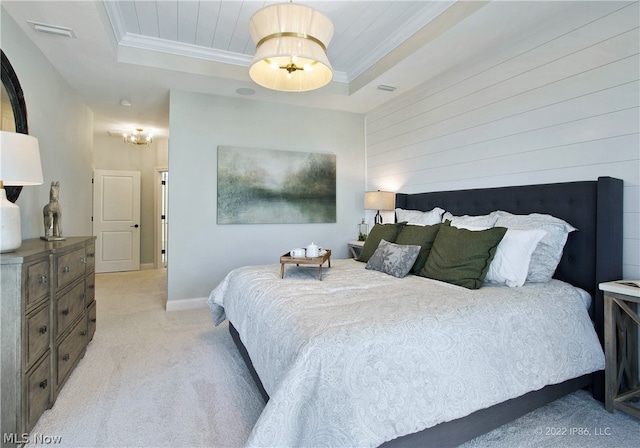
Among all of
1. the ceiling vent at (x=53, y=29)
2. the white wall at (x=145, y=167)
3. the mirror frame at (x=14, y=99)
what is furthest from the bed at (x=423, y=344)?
the white wall at (x=145, y=167)

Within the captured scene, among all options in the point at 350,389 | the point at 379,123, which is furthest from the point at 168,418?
the point at 379,123

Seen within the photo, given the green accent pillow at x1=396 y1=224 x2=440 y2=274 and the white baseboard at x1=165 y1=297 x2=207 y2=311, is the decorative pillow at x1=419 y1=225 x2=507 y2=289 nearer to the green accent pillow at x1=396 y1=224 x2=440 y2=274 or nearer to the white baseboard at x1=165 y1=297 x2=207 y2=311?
the green accent pillow at x1=396 y1=224 x2=440 y2=274

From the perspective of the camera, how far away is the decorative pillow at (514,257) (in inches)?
86.7

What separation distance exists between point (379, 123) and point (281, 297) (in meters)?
3.39

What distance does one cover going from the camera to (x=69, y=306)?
7.77ft

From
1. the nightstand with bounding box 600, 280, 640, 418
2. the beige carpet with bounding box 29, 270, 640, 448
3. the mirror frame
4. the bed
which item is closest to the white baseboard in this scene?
the beige carpet with bounding box 29, 270, 640, 448

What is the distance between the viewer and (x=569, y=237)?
2.39 m

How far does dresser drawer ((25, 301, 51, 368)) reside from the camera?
1.74 m

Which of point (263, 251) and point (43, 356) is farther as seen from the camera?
point (263, 251)

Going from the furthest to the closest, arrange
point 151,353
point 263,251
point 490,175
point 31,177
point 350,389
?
1. point 263,251
2. point 490,175
3. point 151,353
4. point 31,177
5. point 350,389

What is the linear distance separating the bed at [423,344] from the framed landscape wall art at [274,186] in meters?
1.86

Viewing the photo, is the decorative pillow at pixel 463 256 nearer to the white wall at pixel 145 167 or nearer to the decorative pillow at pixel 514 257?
the decorative pillow at pixel 514 257

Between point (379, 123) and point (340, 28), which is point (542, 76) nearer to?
point (340, 28)

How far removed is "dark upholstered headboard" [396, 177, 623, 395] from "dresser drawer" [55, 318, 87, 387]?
3435mm
